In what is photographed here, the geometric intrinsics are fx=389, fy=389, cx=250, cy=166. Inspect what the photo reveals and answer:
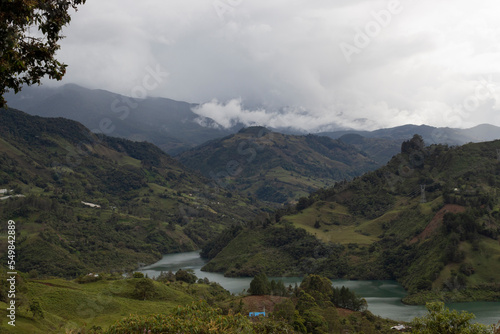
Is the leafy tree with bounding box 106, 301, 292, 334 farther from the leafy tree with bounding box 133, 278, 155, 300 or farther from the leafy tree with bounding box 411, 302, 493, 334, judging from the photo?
the leafy tree with bounding box 133, 278, 155, 300

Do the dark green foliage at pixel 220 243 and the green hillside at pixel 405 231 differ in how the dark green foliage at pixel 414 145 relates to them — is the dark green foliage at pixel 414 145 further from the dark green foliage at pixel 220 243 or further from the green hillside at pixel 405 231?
the dark green foliage at pixel 220 243

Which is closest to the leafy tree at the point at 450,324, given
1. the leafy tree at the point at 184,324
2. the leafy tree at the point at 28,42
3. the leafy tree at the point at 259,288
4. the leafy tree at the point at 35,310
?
the leafy tree at the point at 184,324

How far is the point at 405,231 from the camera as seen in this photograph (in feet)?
371

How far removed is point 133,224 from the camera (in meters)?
178

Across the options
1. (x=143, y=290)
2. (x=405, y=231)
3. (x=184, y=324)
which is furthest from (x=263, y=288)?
(x=405, y=231)

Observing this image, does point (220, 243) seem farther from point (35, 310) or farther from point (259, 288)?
point (35, 310)

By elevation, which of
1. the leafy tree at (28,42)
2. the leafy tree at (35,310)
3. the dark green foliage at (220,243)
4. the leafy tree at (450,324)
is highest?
the leafy tree at (28,42)

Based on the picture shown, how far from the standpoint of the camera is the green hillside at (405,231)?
85688mm

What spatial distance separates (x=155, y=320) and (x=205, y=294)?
5798 centimetres

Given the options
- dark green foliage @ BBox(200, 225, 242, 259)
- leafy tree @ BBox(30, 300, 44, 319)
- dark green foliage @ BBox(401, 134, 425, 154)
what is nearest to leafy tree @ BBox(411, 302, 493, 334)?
leafy tree @ BBox(30, 300, 44, 319)

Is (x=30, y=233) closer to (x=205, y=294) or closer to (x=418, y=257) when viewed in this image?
(x=205, y=294)

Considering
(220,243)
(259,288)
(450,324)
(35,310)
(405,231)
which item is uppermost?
(450,324)

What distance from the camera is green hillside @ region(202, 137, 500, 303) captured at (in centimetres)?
8569

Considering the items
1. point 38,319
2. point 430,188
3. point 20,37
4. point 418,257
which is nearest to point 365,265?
point 418,257
